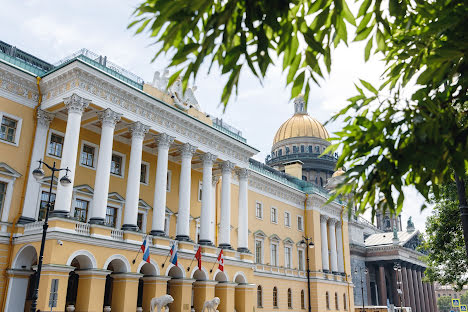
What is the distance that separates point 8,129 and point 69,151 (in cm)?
407

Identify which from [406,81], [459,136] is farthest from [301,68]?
[459,136]

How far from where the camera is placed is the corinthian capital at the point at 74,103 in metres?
25.9

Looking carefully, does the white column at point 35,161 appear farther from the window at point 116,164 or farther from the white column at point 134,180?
the window at point 116,164

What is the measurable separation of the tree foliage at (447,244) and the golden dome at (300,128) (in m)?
54.5

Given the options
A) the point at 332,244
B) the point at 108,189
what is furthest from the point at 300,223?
the point at 108,189

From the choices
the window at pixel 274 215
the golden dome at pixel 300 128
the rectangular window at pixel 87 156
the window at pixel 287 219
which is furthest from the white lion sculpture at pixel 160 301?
the golden dome at pixel 300 128

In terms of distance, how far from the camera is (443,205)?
1126 inches

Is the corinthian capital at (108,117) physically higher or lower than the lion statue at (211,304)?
higher

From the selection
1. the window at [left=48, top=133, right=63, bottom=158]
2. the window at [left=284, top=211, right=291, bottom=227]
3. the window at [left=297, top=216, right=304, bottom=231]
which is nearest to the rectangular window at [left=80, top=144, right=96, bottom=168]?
the window at [left=48, top=133, right=63, bottom=158]

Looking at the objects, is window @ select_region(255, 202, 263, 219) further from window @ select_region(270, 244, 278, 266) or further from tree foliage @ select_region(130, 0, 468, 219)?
tree foliage @ select_region(130, 0, 468, 219)

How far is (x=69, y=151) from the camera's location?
25.2 metres

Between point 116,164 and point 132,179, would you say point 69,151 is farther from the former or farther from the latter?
point 116,164

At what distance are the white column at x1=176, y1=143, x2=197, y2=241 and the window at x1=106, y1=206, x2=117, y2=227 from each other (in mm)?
4185

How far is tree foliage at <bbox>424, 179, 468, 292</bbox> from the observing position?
2809 cm
